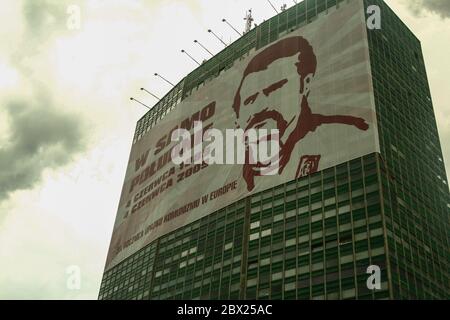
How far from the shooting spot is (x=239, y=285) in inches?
4230

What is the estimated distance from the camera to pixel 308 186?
11044 centimetres

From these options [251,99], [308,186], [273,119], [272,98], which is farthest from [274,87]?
[308,186]

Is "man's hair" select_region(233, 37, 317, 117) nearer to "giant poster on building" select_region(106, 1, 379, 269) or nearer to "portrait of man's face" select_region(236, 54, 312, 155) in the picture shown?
"giant poster on building" select_region(106, 1, 379, 269)

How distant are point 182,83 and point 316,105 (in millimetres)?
65938

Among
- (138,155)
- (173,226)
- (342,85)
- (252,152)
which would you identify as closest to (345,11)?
(342,85)

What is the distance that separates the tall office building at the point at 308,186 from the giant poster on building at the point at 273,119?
33cm

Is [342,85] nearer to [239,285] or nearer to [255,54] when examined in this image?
[255,54]

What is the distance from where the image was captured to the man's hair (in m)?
126

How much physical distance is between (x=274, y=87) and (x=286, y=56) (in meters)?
8.57

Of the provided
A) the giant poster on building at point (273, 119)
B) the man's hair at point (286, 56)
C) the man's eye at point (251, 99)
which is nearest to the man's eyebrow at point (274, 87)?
the giant poster on building at point (273, 119)

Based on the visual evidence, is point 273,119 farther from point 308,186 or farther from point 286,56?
point 308,186

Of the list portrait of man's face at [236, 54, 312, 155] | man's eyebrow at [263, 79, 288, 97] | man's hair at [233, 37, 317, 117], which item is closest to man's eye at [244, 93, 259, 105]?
portrait of man's face at [236, 54, 312, 155]

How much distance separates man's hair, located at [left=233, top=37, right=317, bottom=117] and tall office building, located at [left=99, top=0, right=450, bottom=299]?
352 millimetres

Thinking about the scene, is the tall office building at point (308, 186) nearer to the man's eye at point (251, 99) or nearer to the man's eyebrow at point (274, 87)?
the man's eyebrow at point (274, 87)
